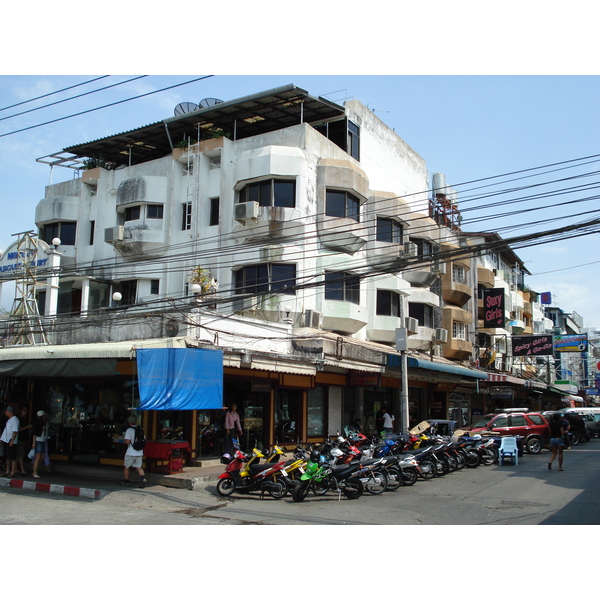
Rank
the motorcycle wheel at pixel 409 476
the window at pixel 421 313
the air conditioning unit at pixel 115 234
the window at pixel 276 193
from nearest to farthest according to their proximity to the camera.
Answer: the motorcycle wheel at pixel 409 476 < the window at pixel 276 193 < the air conditioning unit at pixel 115 234 < the window at pixel 421 313

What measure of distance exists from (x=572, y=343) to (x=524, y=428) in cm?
3134

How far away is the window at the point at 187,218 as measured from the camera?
88.9 feet

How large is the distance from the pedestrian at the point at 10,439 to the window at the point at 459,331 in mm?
27025

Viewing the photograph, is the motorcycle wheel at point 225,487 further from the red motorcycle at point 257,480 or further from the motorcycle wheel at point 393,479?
the motorcycle wheel at point 393,479

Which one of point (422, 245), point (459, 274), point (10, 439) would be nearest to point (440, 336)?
point (422, 245)

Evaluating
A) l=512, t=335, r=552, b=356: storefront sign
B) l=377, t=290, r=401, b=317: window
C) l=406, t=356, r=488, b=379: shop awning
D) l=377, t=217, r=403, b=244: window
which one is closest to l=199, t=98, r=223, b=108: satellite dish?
l=377, t=217, r=403, b=244: window

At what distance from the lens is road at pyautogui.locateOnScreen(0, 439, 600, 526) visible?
9.99m

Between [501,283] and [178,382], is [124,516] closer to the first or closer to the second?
[178,382]

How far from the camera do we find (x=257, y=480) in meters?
12.8

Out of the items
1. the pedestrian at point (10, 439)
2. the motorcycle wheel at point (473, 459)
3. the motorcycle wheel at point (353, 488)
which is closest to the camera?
the motorcycle wheel at point (353, 488)

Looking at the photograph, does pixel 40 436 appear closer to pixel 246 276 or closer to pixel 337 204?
pixel 246 276

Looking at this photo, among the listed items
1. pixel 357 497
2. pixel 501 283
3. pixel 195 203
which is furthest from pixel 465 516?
pixel 501 283

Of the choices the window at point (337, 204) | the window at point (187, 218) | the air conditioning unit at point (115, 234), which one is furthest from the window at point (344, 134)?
the air conditioning unit at point (115, 234)

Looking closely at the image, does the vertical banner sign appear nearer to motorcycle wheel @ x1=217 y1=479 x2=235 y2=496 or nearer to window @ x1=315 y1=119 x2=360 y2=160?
window @ x1=315 y1=119 x2=360 y2=160
